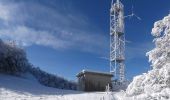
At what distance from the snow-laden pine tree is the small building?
1460cm

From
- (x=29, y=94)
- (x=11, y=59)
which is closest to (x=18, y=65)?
(x=11, y=59)

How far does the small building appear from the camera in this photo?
34.9 meters

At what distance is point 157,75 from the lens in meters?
19.3

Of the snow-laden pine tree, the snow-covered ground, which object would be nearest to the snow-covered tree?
the snow-covered ground

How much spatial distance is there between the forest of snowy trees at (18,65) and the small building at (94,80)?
20.8 feet

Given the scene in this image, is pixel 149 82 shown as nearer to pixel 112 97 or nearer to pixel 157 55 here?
pixel 157 55

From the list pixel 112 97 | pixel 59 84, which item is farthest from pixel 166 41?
pixel 59 84

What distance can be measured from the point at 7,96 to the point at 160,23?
36.0 ft

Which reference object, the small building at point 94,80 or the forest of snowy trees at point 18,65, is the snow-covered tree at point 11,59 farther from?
the small building at point 94,80

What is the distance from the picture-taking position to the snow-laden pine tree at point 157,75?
18422 mm

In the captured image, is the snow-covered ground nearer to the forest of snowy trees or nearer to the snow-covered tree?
the snow-covered tree

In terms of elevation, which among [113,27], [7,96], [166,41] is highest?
[113,27]

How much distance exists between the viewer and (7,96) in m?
23.4

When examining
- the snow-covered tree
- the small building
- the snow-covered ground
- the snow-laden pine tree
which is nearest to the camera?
the snow-laden pine tree
